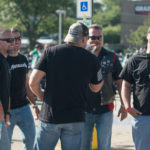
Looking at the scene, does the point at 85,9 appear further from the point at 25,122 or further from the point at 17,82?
the point at 25,122

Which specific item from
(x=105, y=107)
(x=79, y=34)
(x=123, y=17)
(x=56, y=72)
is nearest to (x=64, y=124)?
(x=56, y=72)

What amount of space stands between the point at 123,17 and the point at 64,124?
6131cm

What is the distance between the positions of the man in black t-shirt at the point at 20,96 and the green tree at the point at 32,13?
1633 inches

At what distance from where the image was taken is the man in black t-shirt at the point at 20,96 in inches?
206

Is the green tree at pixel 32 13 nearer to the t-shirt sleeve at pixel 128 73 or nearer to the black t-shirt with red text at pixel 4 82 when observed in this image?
the t-shirt sleeve at pixel 128 73

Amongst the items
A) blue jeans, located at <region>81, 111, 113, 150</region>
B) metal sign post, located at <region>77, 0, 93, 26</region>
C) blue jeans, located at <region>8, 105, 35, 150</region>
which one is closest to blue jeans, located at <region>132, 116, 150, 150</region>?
blue jeans, located at <region>81, 111, 113, 150</region>

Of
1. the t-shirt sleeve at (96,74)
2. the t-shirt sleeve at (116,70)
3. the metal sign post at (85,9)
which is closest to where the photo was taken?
the t-shirt sleeve at (96,74)

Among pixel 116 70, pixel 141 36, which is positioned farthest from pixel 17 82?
pixel 141 36

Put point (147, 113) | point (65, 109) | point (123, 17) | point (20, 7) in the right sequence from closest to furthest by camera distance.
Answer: point (65, 109) → point (147, 113) → point (20, 7) → point (123, 17)

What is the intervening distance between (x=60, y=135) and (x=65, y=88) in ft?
1.76

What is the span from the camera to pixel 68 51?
3.97 metres

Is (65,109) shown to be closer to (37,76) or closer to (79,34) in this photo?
(37,76)

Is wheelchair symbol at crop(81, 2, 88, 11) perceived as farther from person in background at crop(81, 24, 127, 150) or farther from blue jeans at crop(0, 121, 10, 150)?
blue jeans at crop(0, 121, 10, 150)

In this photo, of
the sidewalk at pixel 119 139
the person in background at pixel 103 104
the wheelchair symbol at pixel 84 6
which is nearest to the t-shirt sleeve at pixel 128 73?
the person in background at pixel 103 104
